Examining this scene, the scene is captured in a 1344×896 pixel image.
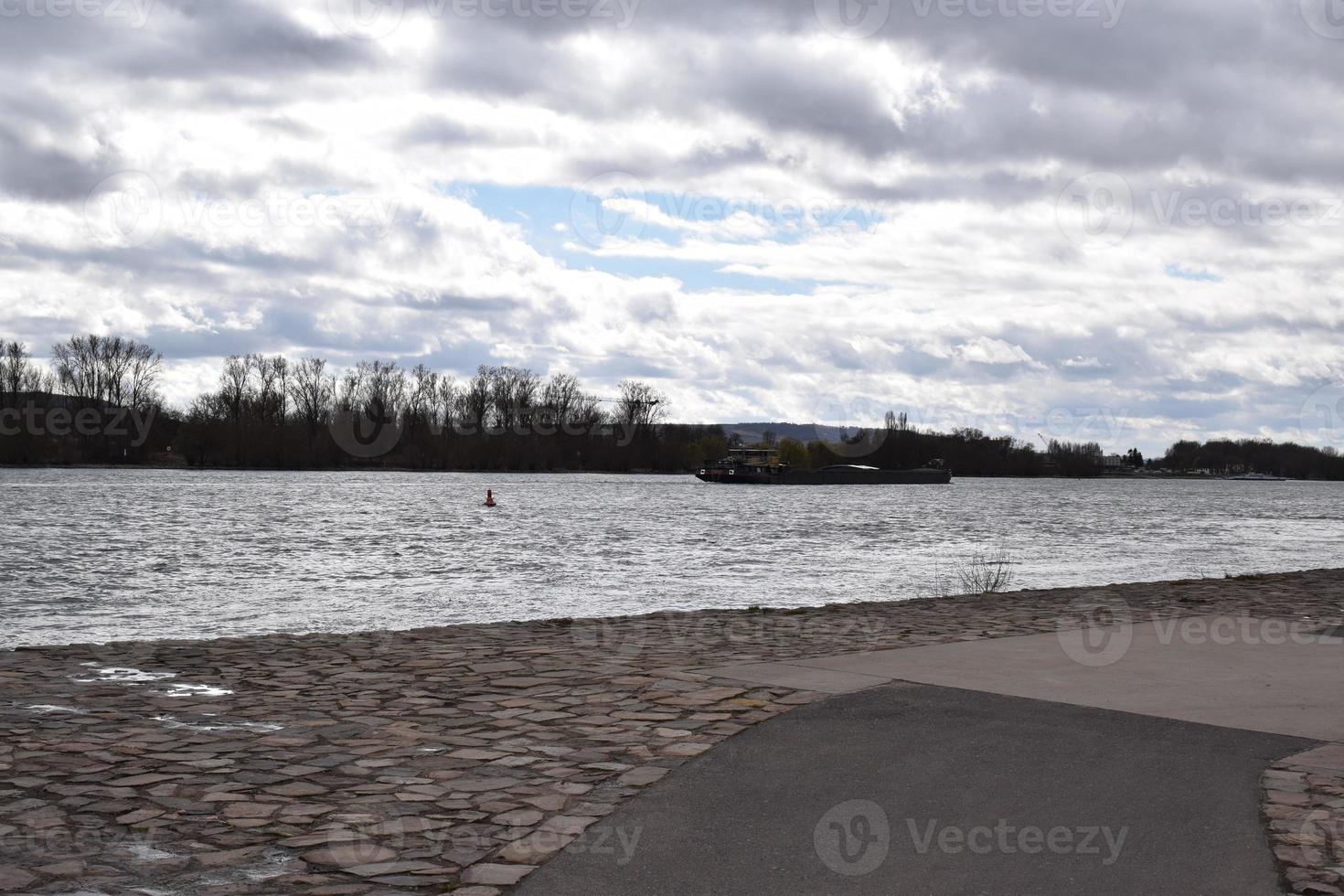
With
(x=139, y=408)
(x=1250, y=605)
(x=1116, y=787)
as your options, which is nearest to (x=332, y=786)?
(x=1116, y=787)

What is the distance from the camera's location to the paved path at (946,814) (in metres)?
5.23

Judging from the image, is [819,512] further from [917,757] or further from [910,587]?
[917,757]

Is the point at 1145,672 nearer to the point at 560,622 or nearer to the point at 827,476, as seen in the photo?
the point at 560,622

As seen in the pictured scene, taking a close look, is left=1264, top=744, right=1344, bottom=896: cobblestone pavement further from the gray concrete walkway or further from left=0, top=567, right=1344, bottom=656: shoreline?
left=0, top=567, right=1344, bottom=656: shoreline

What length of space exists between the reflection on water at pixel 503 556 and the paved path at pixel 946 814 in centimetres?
1263

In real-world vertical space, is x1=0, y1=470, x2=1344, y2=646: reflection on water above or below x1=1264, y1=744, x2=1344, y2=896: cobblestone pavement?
below

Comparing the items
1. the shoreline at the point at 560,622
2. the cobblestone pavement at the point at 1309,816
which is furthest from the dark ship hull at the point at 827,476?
the cobblestone pavement at the point at 1309,816

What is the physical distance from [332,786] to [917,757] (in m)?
3.21

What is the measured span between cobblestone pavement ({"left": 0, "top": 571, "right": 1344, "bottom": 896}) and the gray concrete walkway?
2.53ft

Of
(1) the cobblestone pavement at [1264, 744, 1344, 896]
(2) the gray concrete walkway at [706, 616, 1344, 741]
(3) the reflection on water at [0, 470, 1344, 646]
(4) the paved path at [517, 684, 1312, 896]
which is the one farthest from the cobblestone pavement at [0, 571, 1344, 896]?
(3) the reflection on water at [0, 470, 1344, 646]

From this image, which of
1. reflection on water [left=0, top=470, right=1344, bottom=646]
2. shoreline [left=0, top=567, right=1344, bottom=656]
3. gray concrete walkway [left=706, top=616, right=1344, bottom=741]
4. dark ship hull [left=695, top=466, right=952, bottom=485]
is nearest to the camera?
gray concrete walkway [left=706, top=616, right=1344, bottom=741]

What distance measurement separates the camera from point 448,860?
18.1 feet

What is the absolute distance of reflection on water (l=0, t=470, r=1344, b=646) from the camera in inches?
874

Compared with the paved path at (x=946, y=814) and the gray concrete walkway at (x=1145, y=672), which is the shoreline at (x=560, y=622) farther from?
the paved path at (x=946, y=814)
